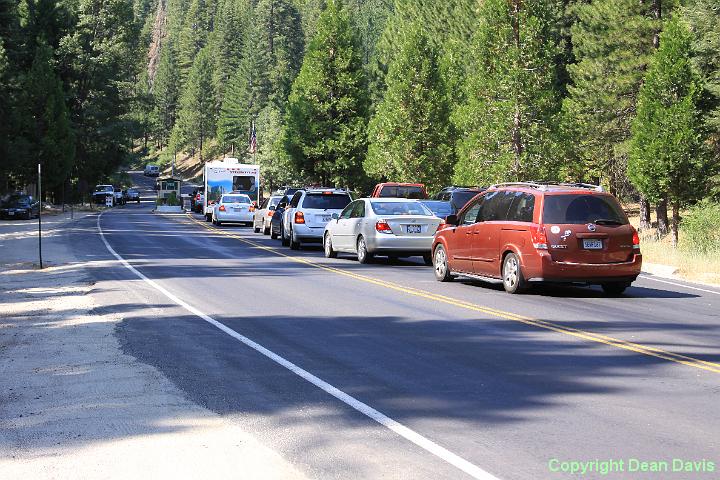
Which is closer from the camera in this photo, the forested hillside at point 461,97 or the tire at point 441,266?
the tire at point 441,266

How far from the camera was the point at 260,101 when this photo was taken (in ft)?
447

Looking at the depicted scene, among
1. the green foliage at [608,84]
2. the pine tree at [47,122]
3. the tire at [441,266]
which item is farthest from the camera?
the pine tree at [47,122]

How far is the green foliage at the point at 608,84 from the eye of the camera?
4619 cm

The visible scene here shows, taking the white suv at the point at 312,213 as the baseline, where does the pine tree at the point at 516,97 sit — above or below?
above

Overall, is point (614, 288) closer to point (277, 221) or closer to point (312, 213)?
point (312, 213)

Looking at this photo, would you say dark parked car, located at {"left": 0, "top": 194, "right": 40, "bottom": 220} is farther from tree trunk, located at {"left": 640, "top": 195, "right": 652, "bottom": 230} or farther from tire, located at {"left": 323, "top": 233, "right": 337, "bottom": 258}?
tire, located at {"left": 323, "top": 233, "right": 337, "bottom": 258}

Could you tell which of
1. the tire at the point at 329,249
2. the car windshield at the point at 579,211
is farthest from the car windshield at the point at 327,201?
the car windshield at the point at 579,211

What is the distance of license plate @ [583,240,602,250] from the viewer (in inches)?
656

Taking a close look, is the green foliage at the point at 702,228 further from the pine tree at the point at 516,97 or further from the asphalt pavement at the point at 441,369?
the asphalt pavement at the point at 441,369

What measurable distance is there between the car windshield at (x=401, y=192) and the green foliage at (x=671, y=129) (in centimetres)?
899

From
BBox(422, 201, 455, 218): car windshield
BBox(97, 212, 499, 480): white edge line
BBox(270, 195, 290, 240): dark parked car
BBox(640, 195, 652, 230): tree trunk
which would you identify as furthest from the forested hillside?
BBox(97, 212, 499, 480): white edge line

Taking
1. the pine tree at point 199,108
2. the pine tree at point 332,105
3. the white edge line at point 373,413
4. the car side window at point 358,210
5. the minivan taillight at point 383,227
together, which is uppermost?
the pine tree at point 199,108

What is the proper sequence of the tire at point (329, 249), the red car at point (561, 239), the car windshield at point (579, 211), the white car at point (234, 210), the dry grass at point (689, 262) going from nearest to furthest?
the red car at point (561, 239) < the car windshield at point (579, 211) < the dry grass at point (689, 262) < the tire at point (329, 249) < the white car at point (234, 210)

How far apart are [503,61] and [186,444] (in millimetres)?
33838
